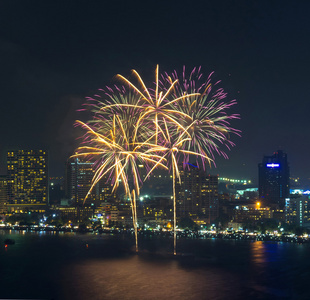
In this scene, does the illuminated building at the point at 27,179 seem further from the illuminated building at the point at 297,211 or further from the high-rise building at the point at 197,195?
the illuminated building at the point at 297,211

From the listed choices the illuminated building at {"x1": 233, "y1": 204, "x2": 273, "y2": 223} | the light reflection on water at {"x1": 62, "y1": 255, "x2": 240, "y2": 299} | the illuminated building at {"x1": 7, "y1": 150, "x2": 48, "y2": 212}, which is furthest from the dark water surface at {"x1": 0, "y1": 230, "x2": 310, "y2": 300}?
the illuminated building at {"x1": 7, "y1": 150, "x2": 48, "y2": 212}

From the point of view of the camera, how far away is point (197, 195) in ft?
485

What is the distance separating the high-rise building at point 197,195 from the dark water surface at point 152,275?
73338 mm

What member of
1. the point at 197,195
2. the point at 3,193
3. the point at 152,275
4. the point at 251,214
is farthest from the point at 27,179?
the point at 152,275

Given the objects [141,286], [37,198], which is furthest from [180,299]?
[37,198]

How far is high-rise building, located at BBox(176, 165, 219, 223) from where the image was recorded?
14462cm

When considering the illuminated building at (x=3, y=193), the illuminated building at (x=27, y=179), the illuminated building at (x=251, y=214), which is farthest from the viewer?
the illuminated building at (x=3, y=193)

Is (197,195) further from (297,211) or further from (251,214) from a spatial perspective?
(297,211)

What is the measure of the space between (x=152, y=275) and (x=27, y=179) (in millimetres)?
153034

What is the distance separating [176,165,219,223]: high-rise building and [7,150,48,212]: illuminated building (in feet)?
207

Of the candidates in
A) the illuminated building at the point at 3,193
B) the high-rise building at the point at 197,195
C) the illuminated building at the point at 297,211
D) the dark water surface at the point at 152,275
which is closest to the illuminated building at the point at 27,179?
the illuminated building at the point at 3,193

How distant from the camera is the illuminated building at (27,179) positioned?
187 m

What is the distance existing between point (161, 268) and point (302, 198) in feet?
408

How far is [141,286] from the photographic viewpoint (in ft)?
140
